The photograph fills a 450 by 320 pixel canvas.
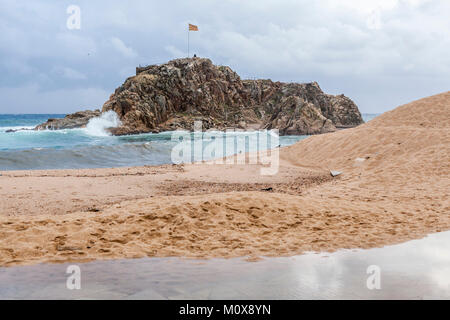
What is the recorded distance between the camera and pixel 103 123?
61.0 meters

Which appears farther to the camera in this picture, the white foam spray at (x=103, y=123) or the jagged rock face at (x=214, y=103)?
the jagged rock face at (x=214, y=103)

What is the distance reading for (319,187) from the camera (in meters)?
10.8

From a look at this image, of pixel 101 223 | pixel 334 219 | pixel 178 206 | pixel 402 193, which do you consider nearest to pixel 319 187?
pixel 402 193

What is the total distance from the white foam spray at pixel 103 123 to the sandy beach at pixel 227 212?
47767 mm

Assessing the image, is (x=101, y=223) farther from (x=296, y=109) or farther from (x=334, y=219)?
(x=296, y=109)

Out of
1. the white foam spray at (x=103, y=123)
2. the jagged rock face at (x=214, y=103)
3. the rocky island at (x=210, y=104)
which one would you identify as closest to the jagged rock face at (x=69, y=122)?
the rocky island at (x=210, y=104)

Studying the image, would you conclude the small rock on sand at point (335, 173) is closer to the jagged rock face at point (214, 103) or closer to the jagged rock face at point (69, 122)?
the jagged rock face at point (214, 103)

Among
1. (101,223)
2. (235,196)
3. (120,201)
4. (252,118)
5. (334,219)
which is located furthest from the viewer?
(252,118)

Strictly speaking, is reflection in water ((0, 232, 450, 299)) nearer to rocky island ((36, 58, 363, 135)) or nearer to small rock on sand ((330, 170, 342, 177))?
small rock on sand ((330, 170, 342, 177))

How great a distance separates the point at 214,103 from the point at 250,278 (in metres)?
77.9

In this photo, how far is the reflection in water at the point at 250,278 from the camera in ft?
12.0

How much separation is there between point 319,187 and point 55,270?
26.7 feet

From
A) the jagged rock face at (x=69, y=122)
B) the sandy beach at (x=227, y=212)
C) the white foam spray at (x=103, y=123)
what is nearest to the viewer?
the sandy beach at (x=227, y=212)

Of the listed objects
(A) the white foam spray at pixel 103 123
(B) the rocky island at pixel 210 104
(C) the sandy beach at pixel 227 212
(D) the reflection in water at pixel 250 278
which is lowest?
(D) the reflection in water at pixel 250 278
